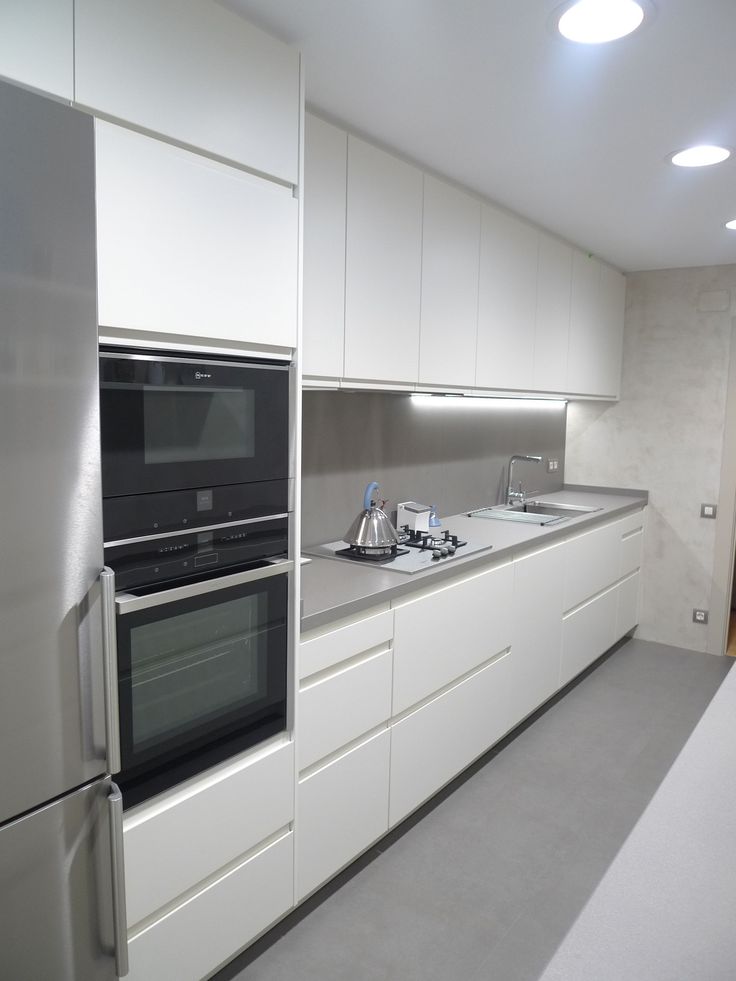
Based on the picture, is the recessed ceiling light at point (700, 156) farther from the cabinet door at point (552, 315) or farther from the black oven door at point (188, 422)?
the black oven door at point (188, 422)

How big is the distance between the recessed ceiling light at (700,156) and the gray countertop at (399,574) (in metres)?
1.59

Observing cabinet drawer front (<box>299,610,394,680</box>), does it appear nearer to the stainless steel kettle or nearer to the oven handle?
the oven handle

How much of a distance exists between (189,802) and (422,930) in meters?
0.95

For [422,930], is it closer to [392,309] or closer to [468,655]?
[468,655]

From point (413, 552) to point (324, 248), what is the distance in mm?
1205

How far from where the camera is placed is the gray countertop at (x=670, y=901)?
0.70 metres

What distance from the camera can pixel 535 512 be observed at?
14.7 ft

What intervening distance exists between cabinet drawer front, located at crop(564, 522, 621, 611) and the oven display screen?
2374 mm

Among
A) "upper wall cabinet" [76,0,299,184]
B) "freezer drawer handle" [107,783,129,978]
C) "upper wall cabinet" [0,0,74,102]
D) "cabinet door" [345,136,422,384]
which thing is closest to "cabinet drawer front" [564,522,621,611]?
"cabinet door" [345,136,422,384]

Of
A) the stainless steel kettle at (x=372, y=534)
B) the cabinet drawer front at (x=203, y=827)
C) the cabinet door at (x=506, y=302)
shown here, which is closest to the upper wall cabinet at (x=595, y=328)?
the cabinet door at (x=506, y=302)

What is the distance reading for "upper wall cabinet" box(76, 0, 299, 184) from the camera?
1.39 meters

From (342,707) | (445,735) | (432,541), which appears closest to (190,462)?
(342,707)

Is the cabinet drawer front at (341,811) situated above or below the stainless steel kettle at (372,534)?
below

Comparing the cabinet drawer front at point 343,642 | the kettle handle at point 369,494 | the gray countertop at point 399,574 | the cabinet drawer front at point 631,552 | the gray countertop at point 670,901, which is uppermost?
the kettle handle at point 369,494
